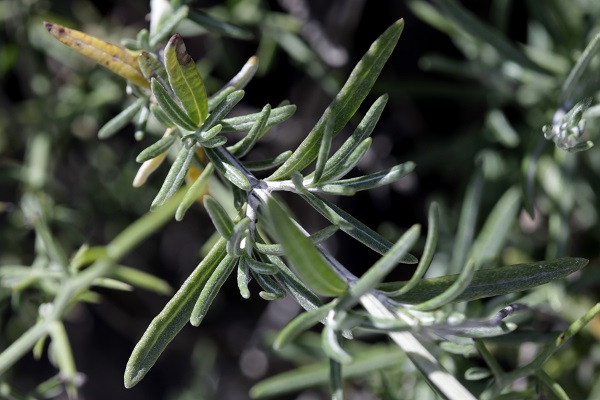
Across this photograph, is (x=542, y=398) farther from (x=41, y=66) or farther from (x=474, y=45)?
(x=41, y=66)

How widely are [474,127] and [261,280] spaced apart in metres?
1.10

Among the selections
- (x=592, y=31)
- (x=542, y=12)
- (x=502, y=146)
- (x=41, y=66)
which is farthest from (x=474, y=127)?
(x=41, y=66)

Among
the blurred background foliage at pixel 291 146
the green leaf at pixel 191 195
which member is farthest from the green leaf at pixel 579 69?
the green leaf at pixel 191 195

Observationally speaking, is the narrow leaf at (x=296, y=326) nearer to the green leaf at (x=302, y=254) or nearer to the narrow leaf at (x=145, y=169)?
the green leaf at (x=302, y=254)

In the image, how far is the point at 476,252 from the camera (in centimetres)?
115

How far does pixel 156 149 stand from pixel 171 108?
5 cm

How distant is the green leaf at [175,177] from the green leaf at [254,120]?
2.1 inches

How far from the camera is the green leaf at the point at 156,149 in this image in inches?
27.9

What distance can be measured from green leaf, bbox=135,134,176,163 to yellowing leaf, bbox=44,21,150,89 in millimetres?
107

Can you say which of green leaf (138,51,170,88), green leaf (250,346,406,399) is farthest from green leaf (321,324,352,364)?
green leaf (250,346,406,399)

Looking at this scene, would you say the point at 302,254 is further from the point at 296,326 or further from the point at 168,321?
the point at 168,321

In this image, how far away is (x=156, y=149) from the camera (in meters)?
0.73

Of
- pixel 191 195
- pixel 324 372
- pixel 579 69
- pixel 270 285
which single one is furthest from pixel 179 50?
pixel 324 372

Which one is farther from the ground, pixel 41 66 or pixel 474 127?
pixel 474 127
